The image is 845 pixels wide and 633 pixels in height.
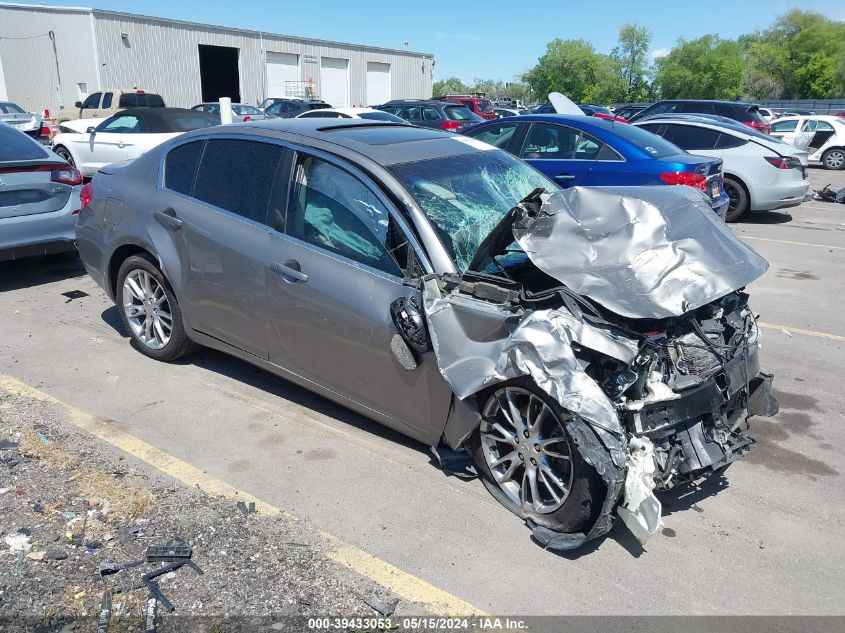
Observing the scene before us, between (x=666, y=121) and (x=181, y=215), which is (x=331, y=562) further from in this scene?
(x=666, y=121)

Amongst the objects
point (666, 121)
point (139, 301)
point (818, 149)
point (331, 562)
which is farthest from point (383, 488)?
point (818, 149)

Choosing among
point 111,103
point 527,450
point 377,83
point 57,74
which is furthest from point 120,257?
point 377,83

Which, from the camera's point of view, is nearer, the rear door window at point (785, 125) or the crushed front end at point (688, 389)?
the crushed front end at point (688, 389)

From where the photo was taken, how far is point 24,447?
13.5 feet

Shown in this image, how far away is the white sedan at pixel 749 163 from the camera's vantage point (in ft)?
37.9

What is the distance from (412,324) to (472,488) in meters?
0.97

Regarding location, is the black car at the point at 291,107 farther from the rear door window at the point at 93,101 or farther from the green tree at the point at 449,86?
the green tree at the point at 449,86

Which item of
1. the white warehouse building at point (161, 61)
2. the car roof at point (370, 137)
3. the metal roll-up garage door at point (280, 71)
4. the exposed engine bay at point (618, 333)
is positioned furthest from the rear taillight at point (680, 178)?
the metal roll-up garage door at point (280, 71)

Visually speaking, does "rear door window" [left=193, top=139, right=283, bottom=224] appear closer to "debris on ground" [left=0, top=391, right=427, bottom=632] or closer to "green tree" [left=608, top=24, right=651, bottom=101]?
"debris on ground" [left=0, top=391, right=427, bottom=632]

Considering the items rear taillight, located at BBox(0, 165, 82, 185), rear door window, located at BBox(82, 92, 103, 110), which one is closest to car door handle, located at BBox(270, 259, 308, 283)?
rear taillight, located at BBox(0, 165, 82, 185)

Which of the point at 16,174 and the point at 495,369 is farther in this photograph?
the point at 16,174

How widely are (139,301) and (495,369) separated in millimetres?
3265

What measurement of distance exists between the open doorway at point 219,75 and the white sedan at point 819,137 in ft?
104

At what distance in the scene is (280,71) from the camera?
4425 cm
